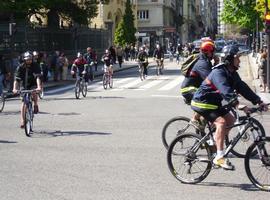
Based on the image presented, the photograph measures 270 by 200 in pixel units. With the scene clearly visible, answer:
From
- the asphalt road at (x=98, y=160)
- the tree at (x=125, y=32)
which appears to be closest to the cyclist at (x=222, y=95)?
the asphalt road at (x=98, y=160)

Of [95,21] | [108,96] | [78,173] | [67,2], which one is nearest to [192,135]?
[78,173]

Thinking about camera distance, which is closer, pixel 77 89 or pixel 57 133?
pixel 57 133

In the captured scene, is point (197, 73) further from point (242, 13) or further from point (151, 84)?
point (242, 13)

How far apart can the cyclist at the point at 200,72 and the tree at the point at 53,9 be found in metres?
25.9

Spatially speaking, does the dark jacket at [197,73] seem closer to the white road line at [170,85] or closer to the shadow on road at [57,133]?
the shadow on road at [57,133]

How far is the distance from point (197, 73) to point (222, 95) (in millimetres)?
2158

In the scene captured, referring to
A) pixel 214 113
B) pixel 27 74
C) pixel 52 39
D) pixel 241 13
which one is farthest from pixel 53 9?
pixel 214 113

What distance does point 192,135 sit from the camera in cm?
806

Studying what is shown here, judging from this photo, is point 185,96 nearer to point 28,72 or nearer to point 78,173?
point 78,173

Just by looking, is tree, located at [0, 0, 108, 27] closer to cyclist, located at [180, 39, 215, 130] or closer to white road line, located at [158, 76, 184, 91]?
white road line, located at [158, 76, 184, 91]

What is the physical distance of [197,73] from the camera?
9930 mm

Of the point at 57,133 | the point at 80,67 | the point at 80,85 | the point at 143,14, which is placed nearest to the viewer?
the point at 57,133

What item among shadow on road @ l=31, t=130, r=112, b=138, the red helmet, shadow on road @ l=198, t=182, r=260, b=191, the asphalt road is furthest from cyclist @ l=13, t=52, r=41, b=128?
shadow on road @ l=198, t=182, r=260, b=191

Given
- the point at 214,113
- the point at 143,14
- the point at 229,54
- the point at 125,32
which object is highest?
the point at 143,14
